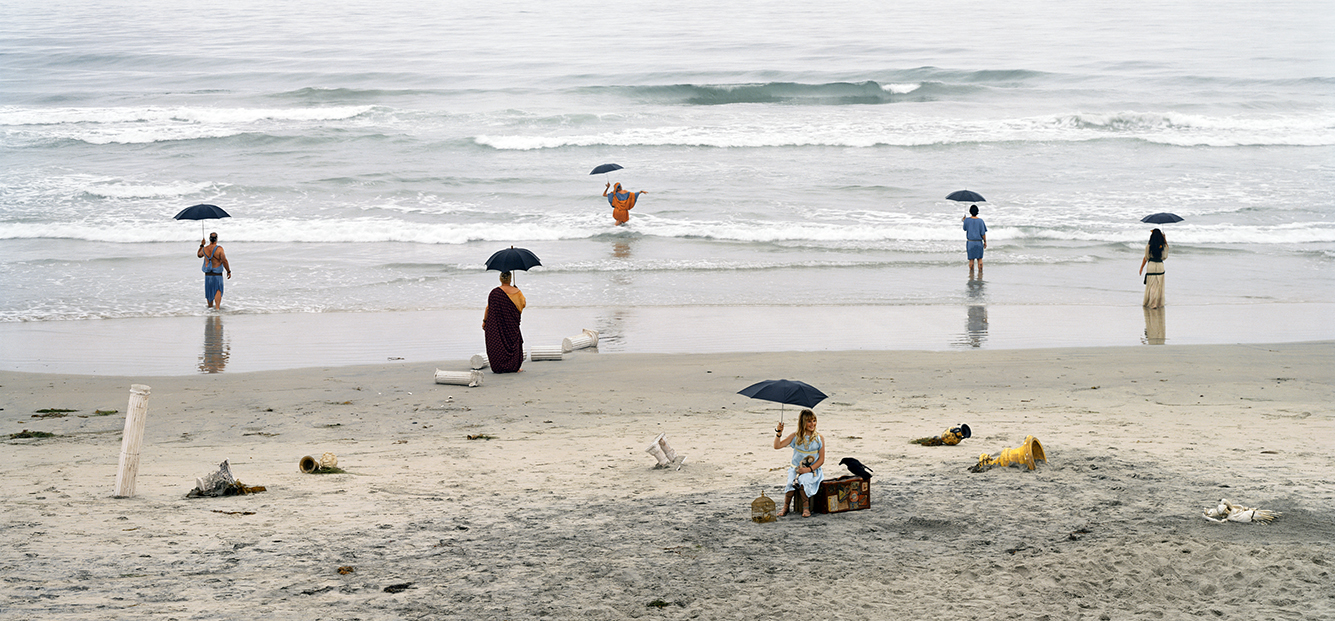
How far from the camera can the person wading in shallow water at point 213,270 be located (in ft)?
50.3

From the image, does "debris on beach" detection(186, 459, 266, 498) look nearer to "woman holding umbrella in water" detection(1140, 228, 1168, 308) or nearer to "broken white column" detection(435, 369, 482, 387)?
"broken white column" detection(435, 369, 482, 387)

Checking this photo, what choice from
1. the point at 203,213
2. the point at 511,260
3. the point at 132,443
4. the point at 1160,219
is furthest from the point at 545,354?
the point at 1160,219

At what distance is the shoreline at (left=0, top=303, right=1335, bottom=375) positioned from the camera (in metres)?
12.8

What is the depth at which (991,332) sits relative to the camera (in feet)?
45.8

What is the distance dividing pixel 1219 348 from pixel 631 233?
1224 centimetres

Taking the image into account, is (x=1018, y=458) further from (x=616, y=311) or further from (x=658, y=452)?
(x=616, y=311)

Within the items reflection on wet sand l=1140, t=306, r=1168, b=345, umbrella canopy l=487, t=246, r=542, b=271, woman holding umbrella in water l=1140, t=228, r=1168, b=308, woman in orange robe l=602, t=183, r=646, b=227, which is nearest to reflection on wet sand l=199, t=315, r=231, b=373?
umbrella canopy l=487, t=246, r=542, b=271

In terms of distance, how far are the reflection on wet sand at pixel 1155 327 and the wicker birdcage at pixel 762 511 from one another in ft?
27.4

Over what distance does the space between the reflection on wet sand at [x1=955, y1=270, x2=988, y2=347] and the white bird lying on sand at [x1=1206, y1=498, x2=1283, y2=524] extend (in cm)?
658

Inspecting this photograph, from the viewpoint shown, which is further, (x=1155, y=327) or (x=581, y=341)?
(x=1155, y=327)

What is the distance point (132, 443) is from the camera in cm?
729

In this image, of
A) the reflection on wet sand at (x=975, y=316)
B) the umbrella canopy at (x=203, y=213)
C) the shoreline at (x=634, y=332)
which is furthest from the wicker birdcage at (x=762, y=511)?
Result: the umbrella canopy at (x=203, y=213)

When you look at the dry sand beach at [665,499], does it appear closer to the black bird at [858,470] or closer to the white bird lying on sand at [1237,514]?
the white bird lying on sand at [1237,514]

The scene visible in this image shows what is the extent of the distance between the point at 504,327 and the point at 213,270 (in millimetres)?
6299
